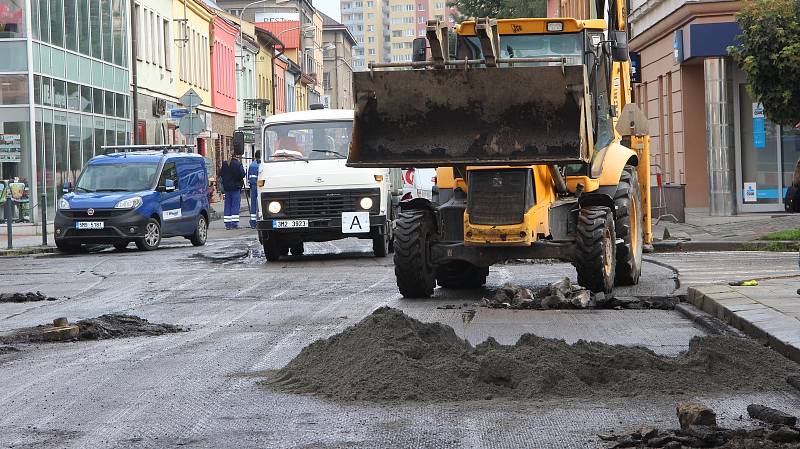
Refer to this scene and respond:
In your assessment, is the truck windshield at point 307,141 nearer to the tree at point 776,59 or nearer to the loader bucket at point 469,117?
the tree at point 776,59

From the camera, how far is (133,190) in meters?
26.3

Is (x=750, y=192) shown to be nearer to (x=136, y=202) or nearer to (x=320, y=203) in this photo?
(x=320, y=203)

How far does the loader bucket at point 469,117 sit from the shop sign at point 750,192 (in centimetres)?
1946

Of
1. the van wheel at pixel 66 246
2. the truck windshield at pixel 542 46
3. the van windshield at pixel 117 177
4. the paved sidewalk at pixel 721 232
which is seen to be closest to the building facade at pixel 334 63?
the van windshield at pixel 117 177

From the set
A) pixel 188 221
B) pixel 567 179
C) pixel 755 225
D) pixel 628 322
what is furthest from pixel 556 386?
pixel 188 221

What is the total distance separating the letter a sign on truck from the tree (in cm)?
812

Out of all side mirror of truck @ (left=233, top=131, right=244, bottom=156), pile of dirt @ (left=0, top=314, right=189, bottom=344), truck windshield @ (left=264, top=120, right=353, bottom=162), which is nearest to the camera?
pile of dirt @ (left=0, top=314, right=189, bottom=344)

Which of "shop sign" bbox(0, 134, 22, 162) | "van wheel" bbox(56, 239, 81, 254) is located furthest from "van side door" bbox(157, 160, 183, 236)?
"shop sign" bbox(0, 134, 22, 162)

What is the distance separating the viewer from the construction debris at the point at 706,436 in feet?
20.4

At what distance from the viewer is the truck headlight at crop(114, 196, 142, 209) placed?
25234 millimetres

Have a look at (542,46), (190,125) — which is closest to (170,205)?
(190,125)

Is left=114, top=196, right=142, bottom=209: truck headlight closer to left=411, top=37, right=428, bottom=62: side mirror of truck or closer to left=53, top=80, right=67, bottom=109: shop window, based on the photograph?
left=411, top=37, right=428, bottom=62: side mirror of truck

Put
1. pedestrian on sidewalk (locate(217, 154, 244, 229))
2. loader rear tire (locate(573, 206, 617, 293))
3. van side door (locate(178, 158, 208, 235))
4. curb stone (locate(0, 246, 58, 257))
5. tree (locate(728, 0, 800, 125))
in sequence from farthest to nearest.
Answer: pedestrian on sidewalk (locate(217, 154, 244, 229)) → van side door (locate(178, 158, 208, 235)) → curb stone (locate(0, 246, 58, 257)) → tree (locate(728, 0, 800, 125)) → loader rear tire (locate(573, 206, 617, 293))

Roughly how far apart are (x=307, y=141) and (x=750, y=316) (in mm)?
Answer: 12362
